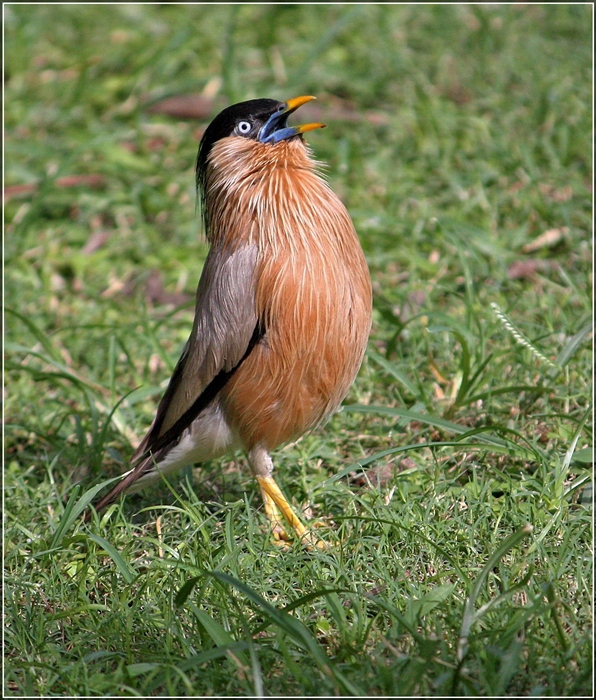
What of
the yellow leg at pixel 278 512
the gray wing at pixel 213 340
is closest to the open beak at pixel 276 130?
the gray wing at pixel 213 340

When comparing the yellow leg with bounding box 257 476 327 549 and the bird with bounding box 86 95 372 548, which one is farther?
the yellow leg with bounding box 257 476 327 549

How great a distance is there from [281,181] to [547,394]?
1701mm

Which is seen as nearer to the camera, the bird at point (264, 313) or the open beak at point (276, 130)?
the bird at point (264, 313)

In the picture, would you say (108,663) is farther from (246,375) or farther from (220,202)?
(220,202)

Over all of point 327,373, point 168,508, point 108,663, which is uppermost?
point 327,373

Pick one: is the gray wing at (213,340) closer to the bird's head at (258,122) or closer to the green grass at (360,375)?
the green grass at (360,375)

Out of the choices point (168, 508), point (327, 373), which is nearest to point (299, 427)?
point (327, 373)

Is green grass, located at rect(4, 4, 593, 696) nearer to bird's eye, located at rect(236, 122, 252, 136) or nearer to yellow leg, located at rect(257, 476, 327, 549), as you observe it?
yellow leg, located at rect(257, 476, 327, 549)

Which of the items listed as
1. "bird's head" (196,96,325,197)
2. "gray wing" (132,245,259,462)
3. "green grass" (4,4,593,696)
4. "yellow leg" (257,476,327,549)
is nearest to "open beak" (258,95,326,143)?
"bird's head" (196,96,325,197)

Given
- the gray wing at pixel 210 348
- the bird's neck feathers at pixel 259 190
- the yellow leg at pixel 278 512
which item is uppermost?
the bird's neck feathers at pixel 259 190

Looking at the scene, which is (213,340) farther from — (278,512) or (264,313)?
(278,512)

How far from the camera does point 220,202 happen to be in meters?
4.12

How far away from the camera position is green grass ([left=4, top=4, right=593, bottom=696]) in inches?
122

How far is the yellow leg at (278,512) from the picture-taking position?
3.95 metres
